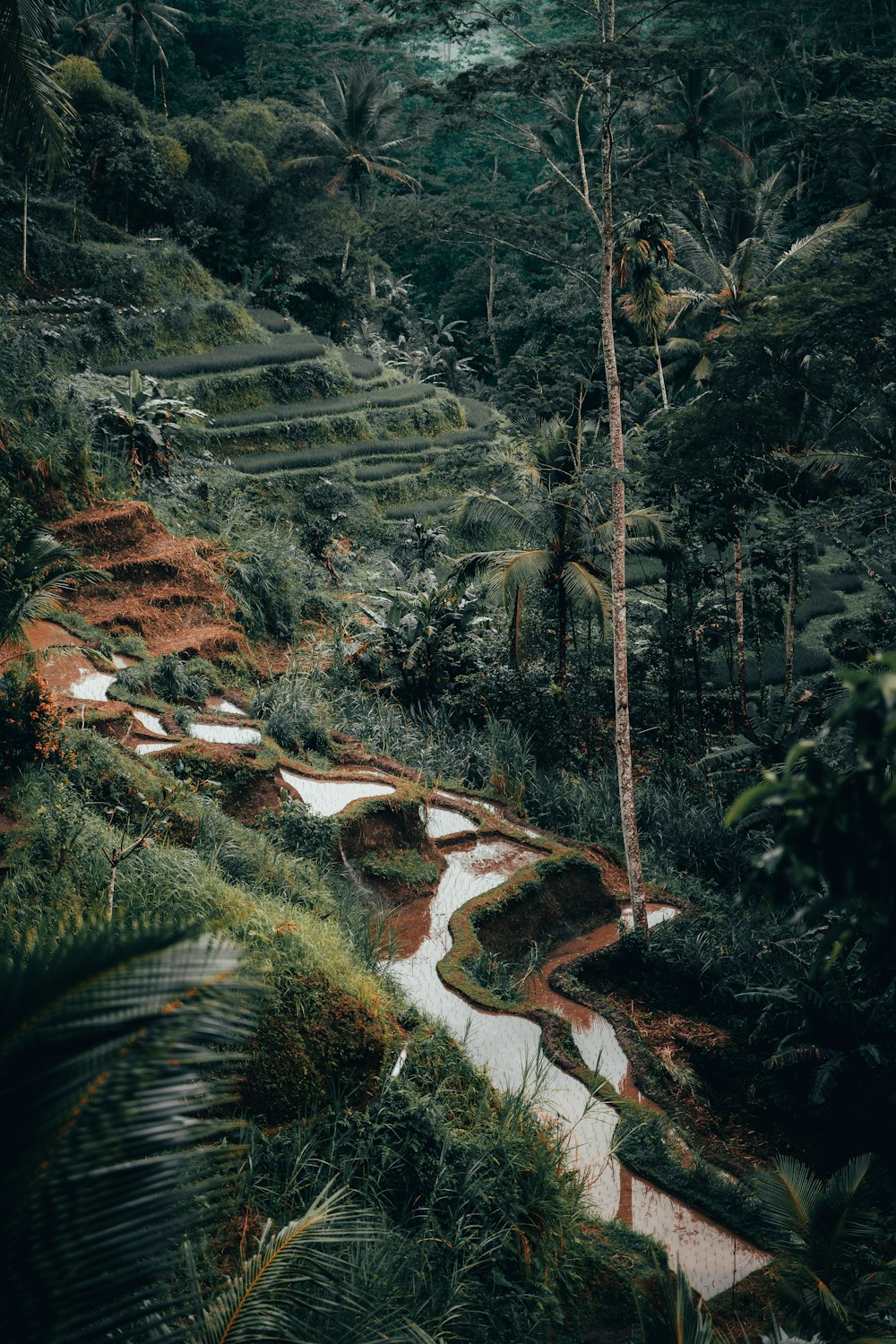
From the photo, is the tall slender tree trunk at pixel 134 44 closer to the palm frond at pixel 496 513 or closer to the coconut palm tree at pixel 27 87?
the palm frond at pixel 496 513

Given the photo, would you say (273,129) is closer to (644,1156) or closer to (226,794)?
(226,794)

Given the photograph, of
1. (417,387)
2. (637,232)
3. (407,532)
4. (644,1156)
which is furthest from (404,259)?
(644,1156)

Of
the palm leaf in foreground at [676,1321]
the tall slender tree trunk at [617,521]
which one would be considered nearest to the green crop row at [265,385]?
the tall slender tree trunk at [617,521]

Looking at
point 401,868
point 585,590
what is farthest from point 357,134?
point 401,868

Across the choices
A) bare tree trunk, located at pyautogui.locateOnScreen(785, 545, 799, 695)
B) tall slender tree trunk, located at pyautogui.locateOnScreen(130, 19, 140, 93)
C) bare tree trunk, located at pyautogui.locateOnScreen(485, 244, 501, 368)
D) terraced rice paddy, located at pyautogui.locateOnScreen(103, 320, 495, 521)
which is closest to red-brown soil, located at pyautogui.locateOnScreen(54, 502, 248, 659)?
bare tree trunk, located at pyautogui.locateOnScreen(785, 545, 799, 695)

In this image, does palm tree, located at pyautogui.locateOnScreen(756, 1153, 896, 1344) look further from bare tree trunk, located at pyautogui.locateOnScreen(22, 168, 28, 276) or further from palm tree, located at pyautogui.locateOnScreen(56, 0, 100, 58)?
palm tree, located at pyautogui.locateOnScreen(56, 0, 100, 58)

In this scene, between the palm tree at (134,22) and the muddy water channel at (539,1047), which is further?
the palm tree at (134,22)
